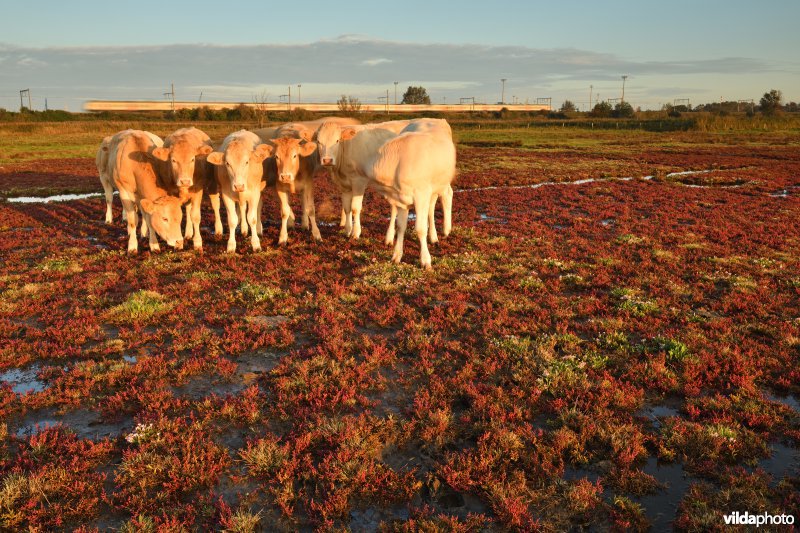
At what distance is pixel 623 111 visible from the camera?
410 feet

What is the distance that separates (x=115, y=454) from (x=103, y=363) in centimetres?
260

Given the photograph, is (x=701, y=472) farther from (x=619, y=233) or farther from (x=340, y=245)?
(x=619, y=233)

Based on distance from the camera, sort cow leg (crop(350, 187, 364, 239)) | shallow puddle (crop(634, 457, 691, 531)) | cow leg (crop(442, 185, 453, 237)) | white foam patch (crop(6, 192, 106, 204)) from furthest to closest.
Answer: white foam patch (crop(6, 192, 106, 204)), cow leg (crop(442, 185, 453, 237)), cow leg (crop(350, 187, 364, 239)), shallow puddle (crop(634, 457, 691, 531))

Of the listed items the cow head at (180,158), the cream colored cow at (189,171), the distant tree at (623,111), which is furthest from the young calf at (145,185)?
the distant tree at (623,111)

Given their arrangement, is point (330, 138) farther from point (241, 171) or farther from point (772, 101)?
point (772, 101)

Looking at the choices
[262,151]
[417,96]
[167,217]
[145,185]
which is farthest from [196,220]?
[417,96]

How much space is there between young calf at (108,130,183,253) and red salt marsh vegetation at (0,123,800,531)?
89cm

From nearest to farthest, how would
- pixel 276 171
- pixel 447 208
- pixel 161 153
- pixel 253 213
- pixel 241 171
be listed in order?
1. pixel 161 153
2. pixel 241 171
3. pixel 253 213
4. pixel 276 171
5. pixel 447 208

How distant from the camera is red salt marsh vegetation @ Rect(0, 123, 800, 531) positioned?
506 cm

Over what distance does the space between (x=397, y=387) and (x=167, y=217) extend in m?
10.1

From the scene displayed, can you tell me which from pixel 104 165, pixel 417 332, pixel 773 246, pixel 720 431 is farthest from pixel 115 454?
pixel 773 246

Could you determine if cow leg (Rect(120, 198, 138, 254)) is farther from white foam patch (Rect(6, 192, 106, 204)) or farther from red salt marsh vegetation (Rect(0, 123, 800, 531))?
white foam patch (Rect(6, 192, 106, 204))

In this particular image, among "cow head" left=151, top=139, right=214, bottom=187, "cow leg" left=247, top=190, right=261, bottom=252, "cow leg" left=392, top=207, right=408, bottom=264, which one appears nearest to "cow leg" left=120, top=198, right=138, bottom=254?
"cow head" left=151, top=139, right=214, bottom=187

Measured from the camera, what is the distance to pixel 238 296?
11.1 metres
